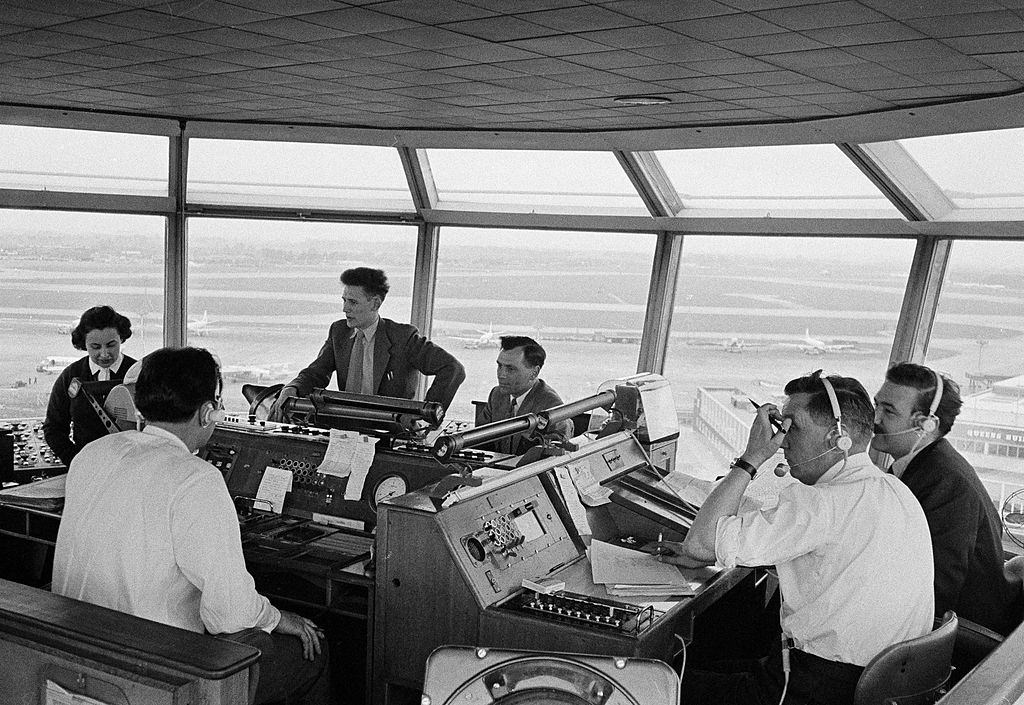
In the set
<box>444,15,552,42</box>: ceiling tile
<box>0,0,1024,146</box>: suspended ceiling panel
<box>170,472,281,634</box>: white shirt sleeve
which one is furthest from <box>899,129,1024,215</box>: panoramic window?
<box>170,472,281,634</box>: white shirt sleeve

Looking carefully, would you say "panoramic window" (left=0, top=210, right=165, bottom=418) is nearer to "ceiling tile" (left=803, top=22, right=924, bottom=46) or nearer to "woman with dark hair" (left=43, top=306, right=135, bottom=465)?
"woman with dark hair" (left=43, top=306, right=135, bottom=465)

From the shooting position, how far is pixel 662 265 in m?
6.98

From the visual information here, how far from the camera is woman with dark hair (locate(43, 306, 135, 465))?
457 cm

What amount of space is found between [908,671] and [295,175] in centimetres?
599

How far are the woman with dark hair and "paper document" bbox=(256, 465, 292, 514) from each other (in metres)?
1.40

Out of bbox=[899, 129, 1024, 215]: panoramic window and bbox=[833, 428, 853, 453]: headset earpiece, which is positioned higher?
bbox=[899, 129, 1024, 215]: panoramic window

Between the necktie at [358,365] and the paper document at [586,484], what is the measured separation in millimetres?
1911

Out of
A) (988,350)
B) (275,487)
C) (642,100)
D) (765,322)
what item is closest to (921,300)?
(988,350)

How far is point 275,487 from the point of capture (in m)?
3.50

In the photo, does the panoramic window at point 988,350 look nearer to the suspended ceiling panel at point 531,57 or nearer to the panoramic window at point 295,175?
the suspended ceiling panel at point 531,57

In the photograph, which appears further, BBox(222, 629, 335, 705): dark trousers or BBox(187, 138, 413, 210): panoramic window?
BBox(187, 138, 413, 210): panoramic window

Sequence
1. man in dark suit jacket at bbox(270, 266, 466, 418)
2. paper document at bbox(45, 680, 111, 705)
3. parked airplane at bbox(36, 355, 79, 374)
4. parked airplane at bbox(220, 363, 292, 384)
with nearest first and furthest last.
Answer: paper document at bbox(45, 680, 111, 705) → man in dark suit jacket at bbox(270, 266, 466, 418) → parked airplane at bbox(36, 355, 79, 374) → parked airplane at bbox(220, 363, 292, 384)

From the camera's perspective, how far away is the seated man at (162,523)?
7.79ft

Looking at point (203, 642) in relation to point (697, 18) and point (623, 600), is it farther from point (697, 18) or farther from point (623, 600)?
point (697, 18)
